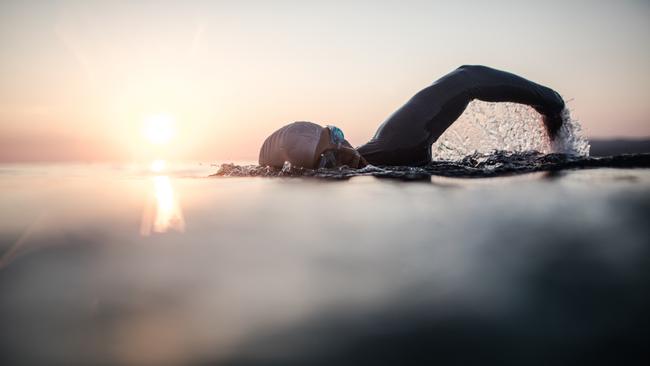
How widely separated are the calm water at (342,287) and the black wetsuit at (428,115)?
173 inches

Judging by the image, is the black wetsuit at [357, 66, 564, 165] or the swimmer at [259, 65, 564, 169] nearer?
the swimmer at [259, 65, 564, 169]

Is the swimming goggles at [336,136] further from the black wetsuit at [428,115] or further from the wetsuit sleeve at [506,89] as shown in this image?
the wetsuit sleeve at [506,89]

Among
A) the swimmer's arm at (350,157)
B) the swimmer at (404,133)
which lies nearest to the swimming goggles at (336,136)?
the swimmer at (404,133)

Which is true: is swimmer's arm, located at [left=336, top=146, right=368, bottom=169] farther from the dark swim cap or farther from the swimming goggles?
the dark swim cap

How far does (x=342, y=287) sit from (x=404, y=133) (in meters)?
5.78

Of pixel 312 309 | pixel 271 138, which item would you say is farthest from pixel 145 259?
pixel 271 138

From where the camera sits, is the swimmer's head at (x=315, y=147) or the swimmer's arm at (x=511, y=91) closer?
the swimmer's head at (x=315, y=147)

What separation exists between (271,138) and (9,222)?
4.81 metres

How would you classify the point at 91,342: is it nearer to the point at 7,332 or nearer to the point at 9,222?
the point at 7,332

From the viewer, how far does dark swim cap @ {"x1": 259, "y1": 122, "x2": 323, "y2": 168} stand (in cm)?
671

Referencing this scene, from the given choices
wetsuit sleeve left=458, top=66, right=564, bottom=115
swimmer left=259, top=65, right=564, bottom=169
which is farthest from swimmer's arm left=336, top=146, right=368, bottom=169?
wetsuit sleeve left=458, top=66, right=564, bottom=115

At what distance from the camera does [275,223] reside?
2332 millimetres

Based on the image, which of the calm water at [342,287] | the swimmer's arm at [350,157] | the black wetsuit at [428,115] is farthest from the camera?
the black wetsuit at [428,115]

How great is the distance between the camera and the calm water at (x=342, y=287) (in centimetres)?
107
